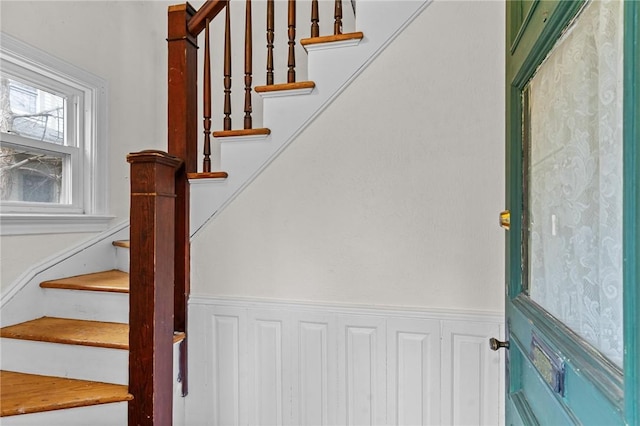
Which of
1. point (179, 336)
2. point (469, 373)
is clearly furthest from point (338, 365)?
point (179, 336)

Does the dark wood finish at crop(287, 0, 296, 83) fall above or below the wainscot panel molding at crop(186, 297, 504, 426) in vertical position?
above

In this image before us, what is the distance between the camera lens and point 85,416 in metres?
1.36

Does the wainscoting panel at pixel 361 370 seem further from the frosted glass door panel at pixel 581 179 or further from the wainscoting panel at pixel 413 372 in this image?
the frosted glass door panel at pixel 581 179

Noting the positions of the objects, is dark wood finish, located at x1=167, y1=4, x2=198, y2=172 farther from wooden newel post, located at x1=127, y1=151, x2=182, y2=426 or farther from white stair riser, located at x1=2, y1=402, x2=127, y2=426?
white stair riser, located at x1=2, y1=402, x2=127, y2=426

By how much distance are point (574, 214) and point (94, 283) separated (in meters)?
1.89

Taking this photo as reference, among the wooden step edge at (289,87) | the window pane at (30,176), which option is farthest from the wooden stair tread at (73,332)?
the wooden step edge at (289,87)

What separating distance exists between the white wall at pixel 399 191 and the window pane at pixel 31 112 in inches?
45.7

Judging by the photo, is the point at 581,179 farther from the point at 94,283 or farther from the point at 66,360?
the point at 94,283

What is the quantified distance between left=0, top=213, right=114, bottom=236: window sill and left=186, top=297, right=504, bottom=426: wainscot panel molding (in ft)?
3.01

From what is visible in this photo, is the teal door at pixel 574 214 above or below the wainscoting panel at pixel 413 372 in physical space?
above

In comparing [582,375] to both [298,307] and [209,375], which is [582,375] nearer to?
[298,307]

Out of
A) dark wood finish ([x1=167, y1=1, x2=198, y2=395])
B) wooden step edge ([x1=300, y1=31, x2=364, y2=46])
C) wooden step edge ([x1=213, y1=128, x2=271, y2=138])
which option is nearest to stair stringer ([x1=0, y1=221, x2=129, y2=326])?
Answer: dark wood finish ([x1=167, y1=1, x2=198, y2=395])

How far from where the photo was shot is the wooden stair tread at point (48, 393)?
51.1 inches

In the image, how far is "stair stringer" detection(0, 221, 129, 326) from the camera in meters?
1.70
